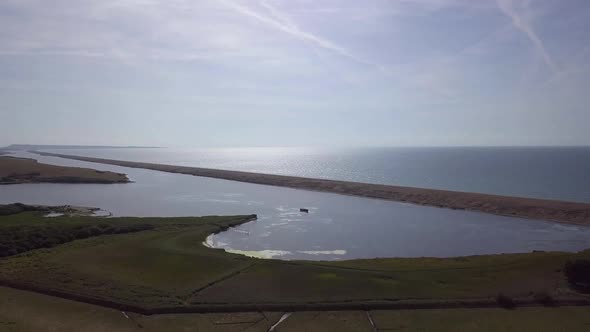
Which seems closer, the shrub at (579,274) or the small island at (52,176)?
the shrub at (579,274)

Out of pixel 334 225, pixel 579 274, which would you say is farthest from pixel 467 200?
pixel 579 274

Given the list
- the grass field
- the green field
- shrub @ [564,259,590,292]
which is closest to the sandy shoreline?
the green field

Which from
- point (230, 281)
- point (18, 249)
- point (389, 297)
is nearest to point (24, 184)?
point (18, 249)

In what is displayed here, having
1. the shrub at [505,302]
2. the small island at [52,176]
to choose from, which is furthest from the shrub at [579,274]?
the small island at [52,176]

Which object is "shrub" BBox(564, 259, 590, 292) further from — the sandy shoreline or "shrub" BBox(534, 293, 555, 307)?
the sandy shoreline

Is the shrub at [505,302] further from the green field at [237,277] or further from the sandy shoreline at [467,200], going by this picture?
the sandy shoreline at [467,200]

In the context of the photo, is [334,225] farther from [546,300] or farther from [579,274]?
[546,300]
